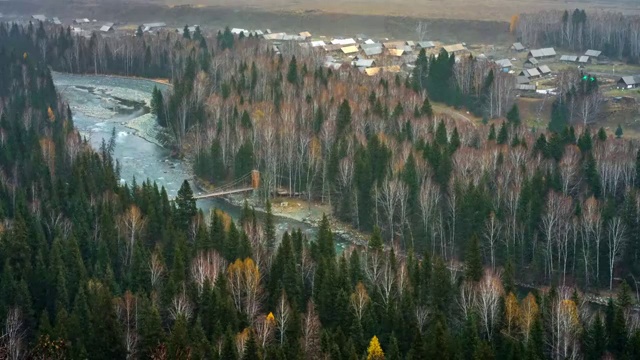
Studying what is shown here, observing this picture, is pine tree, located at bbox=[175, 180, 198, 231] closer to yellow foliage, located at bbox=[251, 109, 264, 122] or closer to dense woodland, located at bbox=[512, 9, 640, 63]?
yellow foliage, located at bbox=[251, 109, 264, 122]

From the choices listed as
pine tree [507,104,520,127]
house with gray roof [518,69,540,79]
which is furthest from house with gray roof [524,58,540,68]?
pine tree [507,104,520,127]

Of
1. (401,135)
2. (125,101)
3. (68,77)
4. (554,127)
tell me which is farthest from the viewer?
(68,77)

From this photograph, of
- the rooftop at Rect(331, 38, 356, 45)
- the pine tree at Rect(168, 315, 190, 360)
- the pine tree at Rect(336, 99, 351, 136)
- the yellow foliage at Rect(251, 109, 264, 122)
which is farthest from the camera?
the rooftop at Rect(331, 38, 356, 45)

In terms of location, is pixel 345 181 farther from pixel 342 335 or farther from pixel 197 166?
pixel 342 335

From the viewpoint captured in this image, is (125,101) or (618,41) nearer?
(125,101)

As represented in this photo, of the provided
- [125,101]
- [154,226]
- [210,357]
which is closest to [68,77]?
[125,101]

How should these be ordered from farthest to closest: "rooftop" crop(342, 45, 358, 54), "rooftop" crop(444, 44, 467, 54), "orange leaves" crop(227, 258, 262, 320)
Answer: "rooftop" crop(444, 44, 467, 54)
"rooftop" crop(342, 45, 358, 54)
"orange leaves" crop(227, 258, 262, 320)

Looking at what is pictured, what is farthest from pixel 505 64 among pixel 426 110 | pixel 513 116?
pixel 426 110

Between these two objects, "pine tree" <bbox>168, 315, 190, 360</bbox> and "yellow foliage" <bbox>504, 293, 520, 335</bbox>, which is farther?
"yellow foliage" <bbox>504, 293, 520, 335</bbox>

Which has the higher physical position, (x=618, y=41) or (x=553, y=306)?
(x=618, y=41)
